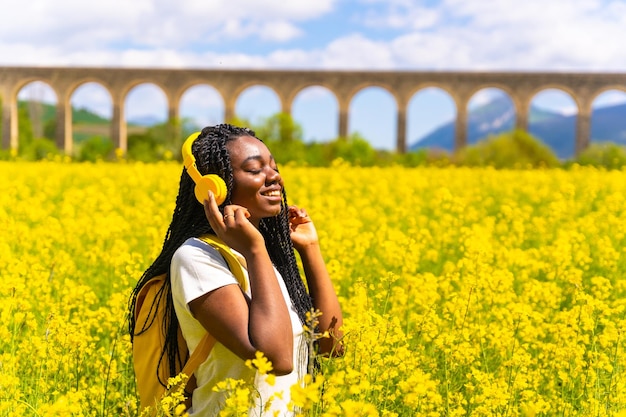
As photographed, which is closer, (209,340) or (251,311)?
(251,311)

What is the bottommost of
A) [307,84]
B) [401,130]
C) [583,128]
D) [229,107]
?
[401,130]

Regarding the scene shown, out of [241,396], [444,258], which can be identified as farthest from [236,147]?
[444,258]

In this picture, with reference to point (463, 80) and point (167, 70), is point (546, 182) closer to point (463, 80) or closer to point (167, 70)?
point (463, 80)

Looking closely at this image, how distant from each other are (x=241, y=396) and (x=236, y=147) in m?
0.79

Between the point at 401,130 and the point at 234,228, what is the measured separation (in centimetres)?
3218

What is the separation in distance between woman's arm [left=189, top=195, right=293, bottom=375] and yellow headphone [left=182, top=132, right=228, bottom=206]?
3.7 inches

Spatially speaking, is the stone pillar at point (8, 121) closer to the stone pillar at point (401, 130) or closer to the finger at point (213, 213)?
the stone pillar at point (401, 130)

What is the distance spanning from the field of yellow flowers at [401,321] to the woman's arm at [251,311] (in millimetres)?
153

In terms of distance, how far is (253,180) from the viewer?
2074mm

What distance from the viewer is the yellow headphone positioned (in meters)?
1.98

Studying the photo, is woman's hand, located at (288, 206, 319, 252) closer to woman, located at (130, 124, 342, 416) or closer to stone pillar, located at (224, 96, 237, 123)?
woman, located at (130, 124, 342, 416)

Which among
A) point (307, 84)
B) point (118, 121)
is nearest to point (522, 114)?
point (307, 84)

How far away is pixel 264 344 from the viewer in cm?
182

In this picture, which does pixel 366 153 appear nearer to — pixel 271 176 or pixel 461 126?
pixel 461 126
